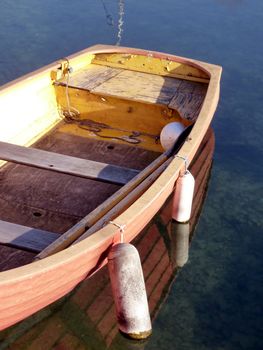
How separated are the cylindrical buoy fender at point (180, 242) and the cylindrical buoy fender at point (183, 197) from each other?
137 mm

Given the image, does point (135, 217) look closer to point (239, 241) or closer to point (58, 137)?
point (239, 241)

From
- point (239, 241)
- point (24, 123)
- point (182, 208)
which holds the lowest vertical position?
point (239, 241)

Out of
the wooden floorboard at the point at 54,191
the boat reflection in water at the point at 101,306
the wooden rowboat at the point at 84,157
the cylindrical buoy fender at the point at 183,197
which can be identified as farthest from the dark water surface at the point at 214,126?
the wooden floorboard at the point at 54,191

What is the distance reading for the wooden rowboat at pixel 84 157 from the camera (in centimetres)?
515

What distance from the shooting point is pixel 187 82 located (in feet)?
31.3

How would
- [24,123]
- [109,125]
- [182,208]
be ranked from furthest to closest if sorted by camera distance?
1. [109,125]
2. [24,123]
3. [182,208]

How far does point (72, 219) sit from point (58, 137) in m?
2.35

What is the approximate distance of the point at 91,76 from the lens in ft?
31.2

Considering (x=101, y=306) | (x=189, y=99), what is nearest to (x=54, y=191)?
(x=101, y=306)

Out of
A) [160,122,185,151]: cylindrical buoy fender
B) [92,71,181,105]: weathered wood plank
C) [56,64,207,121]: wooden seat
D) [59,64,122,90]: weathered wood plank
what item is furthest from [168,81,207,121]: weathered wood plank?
[59,64,122,90]: weathered wood plank

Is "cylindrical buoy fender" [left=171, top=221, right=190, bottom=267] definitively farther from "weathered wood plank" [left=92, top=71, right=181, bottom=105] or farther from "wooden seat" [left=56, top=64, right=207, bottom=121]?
"weathered wood plank" [left=92, top=71, right=181, bottom=105]

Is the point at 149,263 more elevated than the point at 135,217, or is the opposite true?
the point at 135,217

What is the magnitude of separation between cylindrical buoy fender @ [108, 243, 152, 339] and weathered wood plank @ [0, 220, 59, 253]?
0.84 metres

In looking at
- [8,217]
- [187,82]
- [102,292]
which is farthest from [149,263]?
[187,82]
